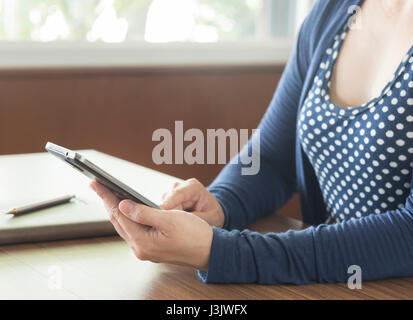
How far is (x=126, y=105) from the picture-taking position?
2082 mm

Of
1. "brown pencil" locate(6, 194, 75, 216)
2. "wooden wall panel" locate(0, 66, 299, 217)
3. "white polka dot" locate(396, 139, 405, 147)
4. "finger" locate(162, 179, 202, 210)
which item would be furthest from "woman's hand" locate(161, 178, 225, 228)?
"wooden wall panel" locate(0, 66, 299, 217)

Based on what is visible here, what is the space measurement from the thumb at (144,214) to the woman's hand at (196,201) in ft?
0.74

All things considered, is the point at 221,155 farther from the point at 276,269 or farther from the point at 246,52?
the point at 276,269

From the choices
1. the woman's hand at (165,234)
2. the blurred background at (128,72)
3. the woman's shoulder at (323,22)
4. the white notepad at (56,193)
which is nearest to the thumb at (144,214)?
the woman's hand at (165,234)

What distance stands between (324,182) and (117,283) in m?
0.50

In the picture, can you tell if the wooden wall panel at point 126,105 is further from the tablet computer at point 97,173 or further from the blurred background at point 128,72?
the tablet computer at point 97,173

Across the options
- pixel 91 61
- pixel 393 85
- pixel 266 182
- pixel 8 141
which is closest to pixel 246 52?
pixel 91 61

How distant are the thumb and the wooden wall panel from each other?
4.25 feet

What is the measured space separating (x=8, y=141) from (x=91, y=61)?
0.36 metres

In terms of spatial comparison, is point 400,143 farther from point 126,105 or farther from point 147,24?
point 147,24

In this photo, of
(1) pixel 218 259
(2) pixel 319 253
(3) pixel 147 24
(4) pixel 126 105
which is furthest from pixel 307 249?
(3) pixel 147 24

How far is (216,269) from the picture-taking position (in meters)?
0.74

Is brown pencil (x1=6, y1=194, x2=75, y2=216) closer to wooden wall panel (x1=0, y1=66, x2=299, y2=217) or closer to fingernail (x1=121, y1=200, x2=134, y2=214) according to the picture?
fingernail (x1=121, y1=200, x2=134, y2=214)

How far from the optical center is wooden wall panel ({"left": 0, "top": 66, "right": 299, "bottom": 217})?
1956 millimetres
